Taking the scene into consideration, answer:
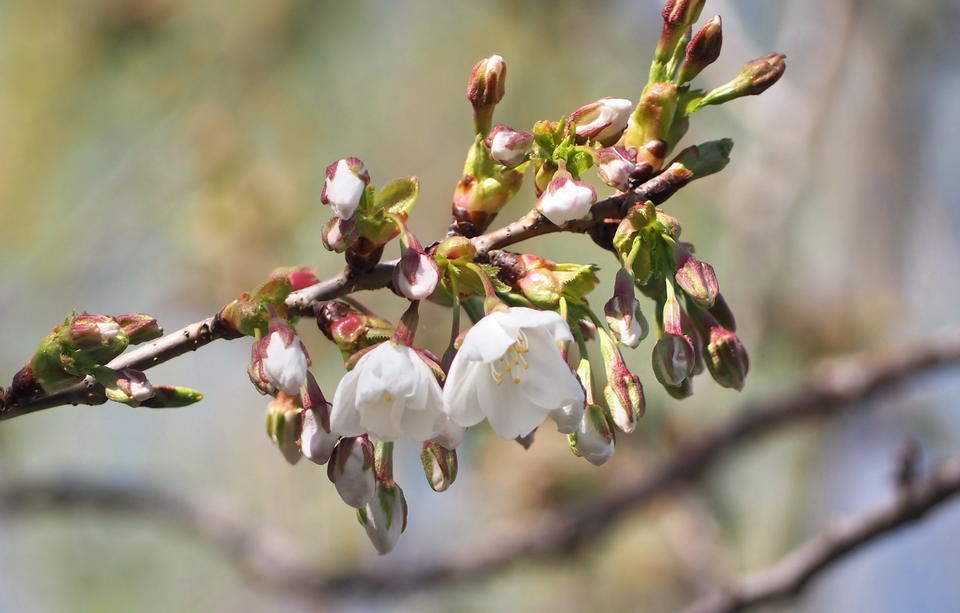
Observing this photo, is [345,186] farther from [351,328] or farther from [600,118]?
[600,118]

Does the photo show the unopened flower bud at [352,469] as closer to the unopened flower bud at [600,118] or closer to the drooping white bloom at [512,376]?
the drooping white bloom at [512,376]

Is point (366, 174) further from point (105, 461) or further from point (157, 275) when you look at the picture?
point (105, 461)

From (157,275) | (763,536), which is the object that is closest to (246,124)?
(157,275)

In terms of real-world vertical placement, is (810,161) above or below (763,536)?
above

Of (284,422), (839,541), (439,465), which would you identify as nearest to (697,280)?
(439,465)

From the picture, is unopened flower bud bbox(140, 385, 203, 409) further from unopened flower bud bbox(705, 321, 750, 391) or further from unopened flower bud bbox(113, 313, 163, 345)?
unopened flower bud bbox(705, 321, 750, 391)

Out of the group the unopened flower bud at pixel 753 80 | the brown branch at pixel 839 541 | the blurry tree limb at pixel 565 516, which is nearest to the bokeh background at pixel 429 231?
the blurry tree limb at pixel 565 516
